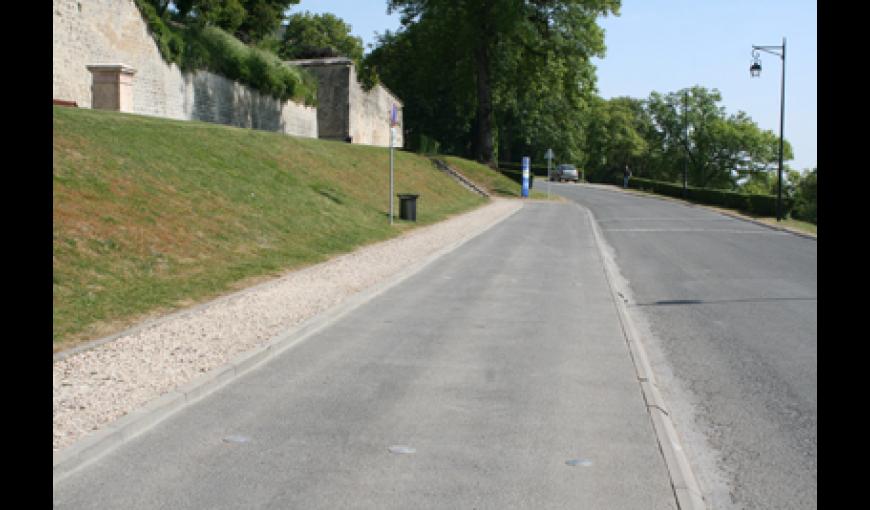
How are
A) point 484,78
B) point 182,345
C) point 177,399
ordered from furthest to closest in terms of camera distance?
1. point 484,78
2. point 182,345
3. point 177,399

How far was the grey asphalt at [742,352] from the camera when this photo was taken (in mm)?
5660

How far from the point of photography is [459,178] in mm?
48000

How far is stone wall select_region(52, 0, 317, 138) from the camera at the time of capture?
2545cm

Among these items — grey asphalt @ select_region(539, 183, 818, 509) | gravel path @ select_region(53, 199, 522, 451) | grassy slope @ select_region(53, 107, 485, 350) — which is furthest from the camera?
grassy slope @ select_region(53, 107, 485, 350)

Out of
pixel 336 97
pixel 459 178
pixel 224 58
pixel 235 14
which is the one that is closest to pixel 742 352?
pixel 224 58

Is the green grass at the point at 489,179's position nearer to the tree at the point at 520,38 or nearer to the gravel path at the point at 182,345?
the tree at the point at 520,38

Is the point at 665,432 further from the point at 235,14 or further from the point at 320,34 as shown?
the point at 320,34

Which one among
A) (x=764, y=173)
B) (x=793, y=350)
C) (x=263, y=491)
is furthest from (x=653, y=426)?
(x=764, y=173)

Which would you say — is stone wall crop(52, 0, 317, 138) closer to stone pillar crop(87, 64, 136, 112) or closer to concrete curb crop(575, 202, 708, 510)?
stone pillar crop(87, 64, 136, 112)

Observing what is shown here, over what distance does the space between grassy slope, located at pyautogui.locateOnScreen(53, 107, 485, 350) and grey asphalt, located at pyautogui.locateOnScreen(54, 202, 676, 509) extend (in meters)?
3.33

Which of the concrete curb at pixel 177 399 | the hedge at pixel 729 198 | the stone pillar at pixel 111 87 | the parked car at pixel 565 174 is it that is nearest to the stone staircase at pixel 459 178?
the hedge at pixel 729 198

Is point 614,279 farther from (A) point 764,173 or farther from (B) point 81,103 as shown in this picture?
(A) point 764,173

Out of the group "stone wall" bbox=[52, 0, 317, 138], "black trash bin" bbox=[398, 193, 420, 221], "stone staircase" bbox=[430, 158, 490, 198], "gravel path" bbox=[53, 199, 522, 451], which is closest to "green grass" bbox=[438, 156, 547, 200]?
"stone staircase" bbox=[430, 158, 490, 198]

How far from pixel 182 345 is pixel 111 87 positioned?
20896mm
